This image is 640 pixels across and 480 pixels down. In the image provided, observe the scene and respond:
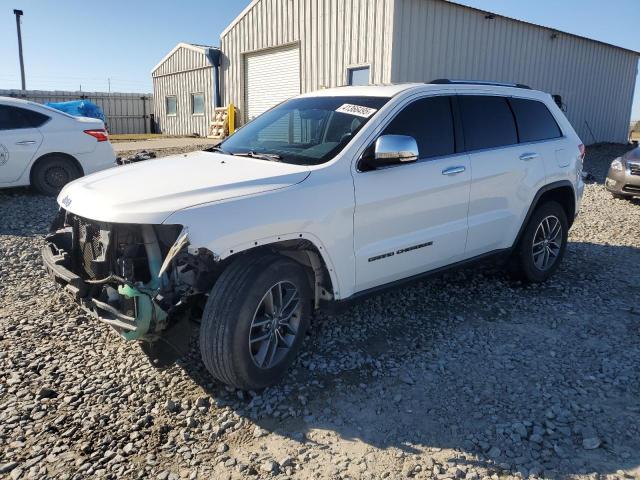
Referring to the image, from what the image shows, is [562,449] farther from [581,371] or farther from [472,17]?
[472,17]

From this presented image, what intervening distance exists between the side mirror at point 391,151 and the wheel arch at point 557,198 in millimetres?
1930

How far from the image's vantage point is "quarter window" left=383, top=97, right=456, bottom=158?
3.94 m

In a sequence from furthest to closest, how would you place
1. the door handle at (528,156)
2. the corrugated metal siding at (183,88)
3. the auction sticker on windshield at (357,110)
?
the corrugated metal siding at (183,88) → the door handle at (528,156) → the auction sticker on windshield at (357,110)

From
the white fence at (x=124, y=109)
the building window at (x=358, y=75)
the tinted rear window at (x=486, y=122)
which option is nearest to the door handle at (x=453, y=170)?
the tinted rear window at (x=486, y=122)

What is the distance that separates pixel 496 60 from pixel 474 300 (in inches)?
496

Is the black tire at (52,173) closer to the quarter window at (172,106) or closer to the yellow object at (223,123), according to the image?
the yellow object at (223,123)

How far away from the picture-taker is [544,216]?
5.11 metres

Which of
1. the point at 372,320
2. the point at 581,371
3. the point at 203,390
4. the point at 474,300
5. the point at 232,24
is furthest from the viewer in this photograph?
the point at 232,24

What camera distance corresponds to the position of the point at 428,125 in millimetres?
4125

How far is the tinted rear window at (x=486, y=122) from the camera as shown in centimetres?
443

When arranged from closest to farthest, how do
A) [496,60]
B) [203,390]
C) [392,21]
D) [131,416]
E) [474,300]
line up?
[131,416] → [203,390] → [474,300] → [392,21] → [496,60]

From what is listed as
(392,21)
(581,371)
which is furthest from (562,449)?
(392,21)

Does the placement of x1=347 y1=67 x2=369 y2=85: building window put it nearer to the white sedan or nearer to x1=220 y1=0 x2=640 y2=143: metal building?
x1=220 y1=0 x2=640 y2=143: metal building

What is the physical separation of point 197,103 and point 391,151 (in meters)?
21.5
